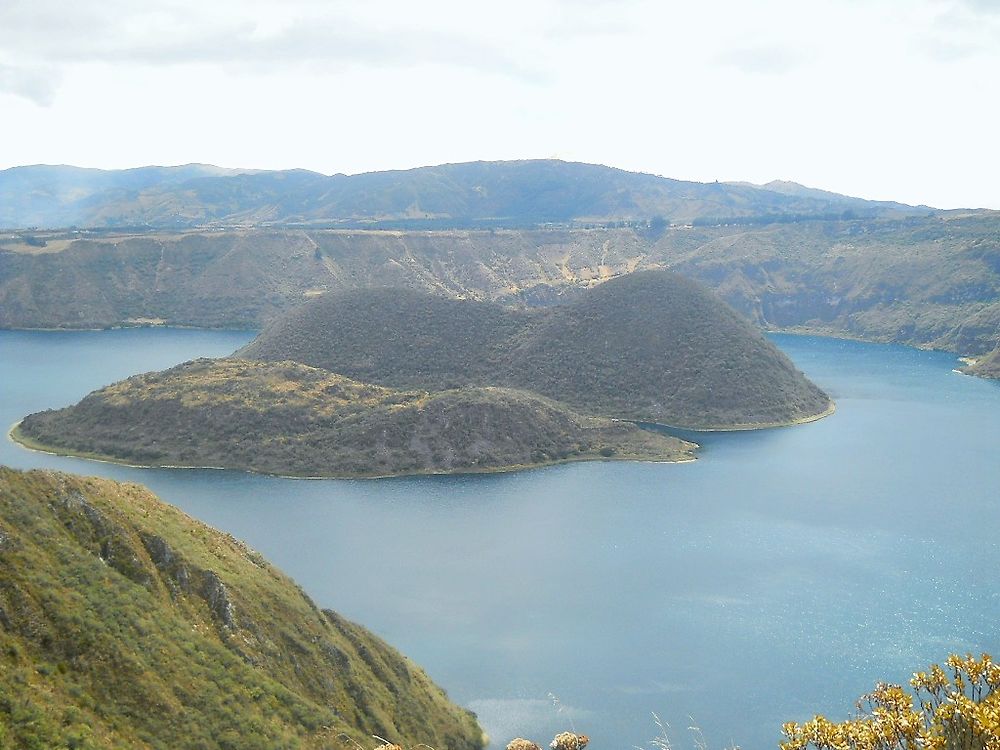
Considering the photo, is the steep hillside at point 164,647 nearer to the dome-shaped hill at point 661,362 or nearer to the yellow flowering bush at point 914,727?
the yellow flowering bush at point 914,727

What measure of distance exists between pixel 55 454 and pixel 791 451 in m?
86.7

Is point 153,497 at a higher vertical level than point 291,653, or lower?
higher

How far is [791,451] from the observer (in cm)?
11019

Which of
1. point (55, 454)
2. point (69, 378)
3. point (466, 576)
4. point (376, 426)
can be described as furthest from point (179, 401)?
point (466, 576)

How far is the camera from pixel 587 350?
138 metres

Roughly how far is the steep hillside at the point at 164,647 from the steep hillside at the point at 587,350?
81.5 meters

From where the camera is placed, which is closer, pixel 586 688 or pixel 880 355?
pixel 586 688

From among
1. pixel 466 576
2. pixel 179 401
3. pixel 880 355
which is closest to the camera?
pixel 466 576

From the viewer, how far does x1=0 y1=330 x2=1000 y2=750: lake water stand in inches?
2135

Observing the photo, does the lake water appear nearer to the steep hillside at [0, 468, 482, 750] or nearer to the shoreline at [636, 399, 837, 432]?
the shoreline at [636, 399, 837, 432]

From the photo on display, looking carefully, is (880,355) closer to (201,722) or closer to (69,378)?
(69,378)

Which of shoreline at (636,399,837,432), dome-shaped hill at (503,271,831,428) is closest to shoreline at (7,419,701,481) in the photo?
shoreline at (636,399,837,432)

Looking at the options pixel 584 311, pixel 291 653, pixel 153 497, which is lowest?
pixel 291 653

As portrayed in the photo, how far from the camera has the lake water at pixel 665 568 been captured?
54.2m
